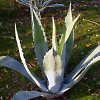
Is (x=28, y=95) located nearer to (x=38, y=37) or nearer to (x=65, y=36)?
(x=38, y=37)

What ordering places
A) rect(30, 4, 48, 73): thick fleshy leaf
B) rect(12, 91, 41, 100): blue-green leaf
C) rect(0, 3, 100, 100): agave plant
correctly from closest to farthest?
rect(12, 91, 41, 100): blue-green leaf → rect(0, 3, 100, 100): agave plant → rect(30, 4, 48, 73): thick fleshy leaf

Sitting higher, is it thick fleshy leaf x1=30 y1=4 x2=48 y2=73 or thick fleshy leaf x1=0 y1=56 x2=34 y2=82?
thick fleshy leaf x1=30 y1=4 x2=48 y2=73

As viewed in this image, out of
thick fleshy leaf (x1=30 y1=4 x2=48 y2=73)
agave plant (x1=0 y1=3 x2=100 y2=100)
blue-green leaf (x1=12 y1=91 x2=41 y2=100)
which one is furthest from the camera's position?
thick fleshy leaf (x1=30 y1=4 x2=48 y2=73)

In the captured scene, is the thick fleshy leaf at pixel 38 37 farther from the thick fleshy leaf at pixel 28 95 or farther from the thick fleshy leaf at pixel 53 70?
A: the thick fleshy leaf at pixel 28 95

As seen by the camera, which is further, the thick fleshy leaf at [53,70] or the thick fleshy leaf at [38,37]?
the thick fleshy leaf at [38,37]

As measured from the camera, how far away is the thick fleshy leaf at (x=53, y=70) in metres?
5.06

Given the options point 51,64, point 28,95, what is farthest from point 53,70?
point 28,95

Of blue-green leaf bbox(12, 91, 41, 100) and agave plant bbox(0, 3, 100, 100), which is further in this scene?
agave plant bbox(0, 3, 100, 100)

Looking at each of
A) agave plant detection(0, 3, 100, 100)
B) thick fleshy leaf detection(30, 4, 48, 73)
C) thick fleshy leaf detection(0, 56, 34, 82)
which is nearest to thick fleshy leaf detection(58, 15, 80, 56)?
agave plant detection(0, 3, 100, 100)

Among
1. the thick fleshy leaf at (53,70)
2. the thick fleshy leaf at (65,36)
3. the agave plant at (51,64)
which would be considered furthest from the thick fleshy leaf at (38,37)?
the thick fleshy leaf at (53,70)

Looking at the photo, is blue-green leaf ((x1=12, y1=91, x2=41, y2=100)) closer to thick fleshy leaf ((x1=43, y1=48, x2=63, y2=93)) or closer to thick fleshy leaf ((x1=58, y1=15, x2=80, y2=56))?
thick fleshy leaf ((x1=43, y1=48, x2=63, y2=93))

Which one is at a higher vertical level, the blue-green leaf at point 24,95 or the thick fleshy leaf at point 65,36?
the thick fleshy leaf at point 65,36

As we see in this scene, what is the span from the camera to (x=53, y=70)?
5.34 meters

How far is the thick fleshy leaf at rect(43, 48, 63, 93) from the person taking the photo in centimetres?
506
